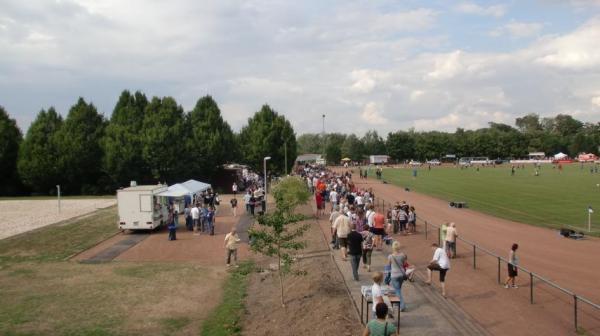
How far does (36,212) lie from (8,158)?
24.4m

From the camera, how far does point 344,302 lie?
13531 mm

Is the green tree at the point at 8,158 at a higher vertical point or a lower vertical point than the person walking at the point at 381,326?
higher

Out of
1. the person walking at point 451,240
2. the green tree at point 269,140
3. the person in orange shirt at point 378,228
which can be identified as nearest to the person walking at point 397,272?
the person walking at point 451,240

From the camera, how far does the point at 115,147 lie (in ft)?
176

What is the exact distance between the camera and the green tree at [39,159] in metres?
56.6

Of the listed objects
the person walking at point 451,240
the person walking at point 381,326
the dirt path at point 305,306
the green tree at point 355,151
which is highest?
the green tree at point 355,151

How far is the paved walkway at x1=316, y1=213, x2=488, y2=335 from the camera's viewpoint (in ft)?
37.8

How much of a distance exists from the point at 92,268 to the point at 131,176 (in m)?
35.4

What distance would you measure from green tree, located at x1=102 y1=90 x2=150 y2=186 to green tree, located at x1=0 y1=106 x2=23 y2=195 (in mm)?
12191

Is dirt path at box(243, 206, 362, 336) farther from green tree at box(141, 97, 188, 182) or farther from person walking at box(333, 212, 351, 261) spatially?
green tree at box(141, 97, 188, 182)

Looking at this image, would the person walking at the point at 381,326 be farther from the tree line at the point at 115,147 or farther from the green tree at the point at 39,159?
the green tree at the point at 39,159

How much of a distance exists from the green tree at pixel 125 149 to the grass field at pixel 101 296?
97.9ft

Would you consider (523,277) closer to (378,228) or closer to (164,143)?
(378,228)

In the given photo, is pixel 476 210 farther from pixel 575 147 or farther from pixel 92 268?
pixel 575 147
